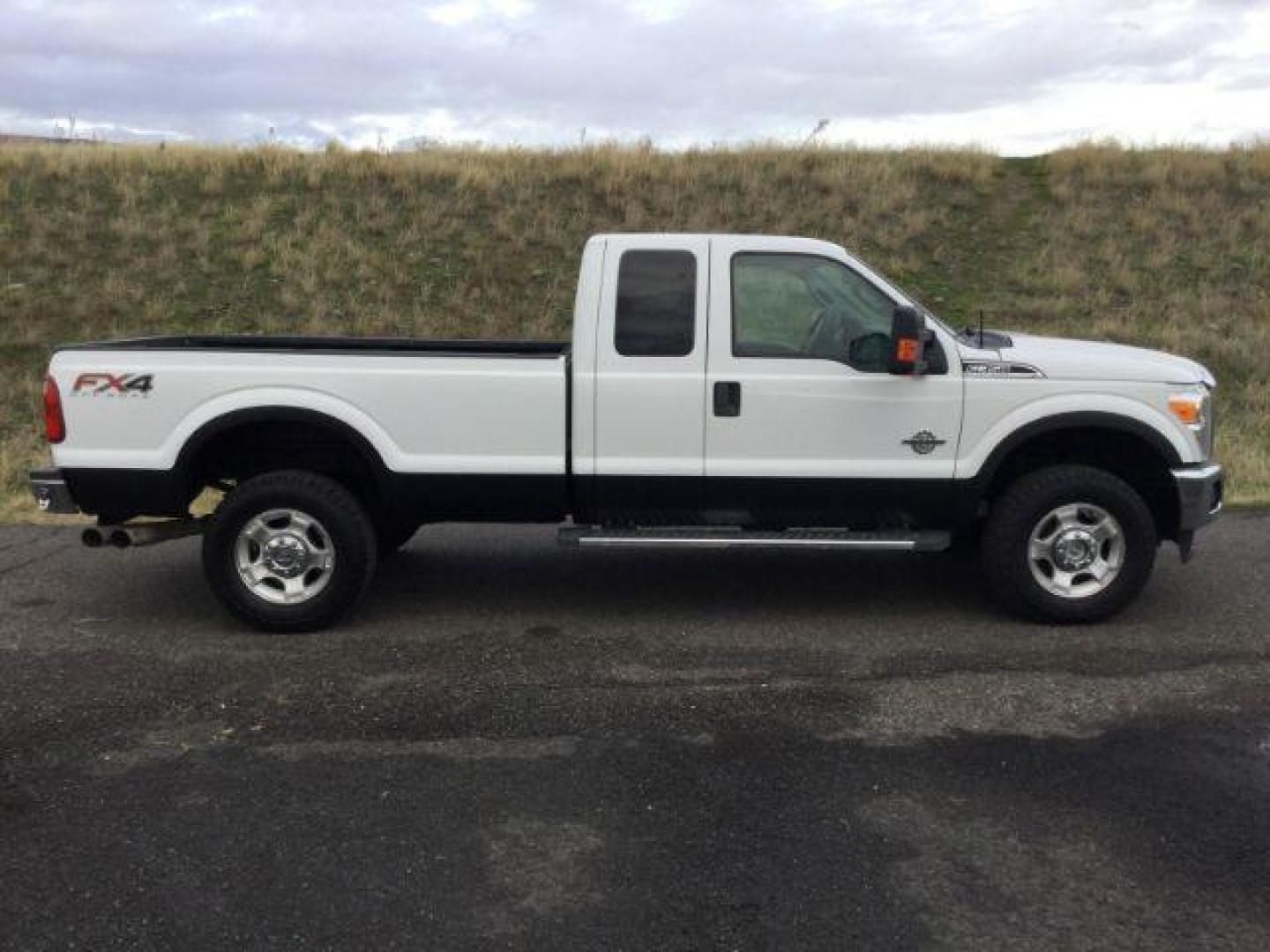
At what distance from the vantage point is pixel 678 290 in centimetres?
618

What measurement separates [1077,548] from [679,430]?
2.14 m

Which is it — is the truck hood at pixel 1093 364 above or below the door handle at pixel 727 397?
above

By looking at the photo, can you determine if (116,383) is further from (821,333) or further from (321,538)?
(821,333)

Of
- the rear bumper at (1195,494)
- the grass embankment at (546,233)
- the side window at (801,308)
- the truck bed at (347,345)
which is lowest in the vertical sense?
the rear bumper at (1195,494)

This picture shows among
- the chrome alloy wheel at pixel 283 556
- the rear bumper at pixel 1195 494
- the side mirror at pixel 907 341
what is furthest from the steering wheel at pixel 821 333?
the chrome alloy wheel at pixel 283 556

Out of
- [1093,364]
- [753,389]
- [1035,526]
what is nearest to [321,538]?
[753,389]

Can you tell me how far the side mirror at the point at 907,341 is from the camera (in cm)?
582

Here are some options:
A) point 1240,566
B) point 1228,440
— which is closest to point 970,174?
point 1228,440

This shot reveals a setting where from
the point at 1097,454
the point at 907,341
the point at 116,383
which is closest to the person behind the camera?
the point at 907,341

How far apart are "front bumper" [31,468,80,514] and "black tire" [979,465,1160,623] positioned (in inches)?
186

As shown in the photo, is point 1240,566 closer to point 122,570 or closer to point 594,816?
point 594,816

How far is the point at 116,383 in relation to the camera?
6027 millimetres

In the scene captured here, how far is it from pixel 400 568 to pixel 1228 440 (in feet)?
30.2

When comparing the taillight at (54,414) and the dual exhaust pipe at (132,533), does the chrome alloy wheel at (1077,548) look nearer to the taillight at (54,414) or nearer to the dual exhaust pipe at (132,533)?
the dual exhaust pipe at (132,533)
